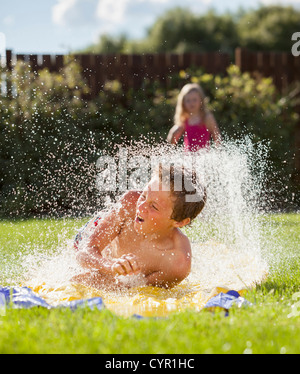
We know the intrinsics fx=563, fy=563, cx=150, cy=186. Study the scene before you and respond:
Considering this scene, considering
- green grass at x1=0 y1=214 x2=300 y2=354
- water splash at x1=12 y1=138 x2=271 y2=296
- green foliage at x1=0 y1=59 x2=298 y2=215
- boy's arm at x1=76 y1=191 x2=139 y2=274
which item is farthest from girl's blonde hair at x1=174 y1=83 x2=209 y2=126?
green grass at x1=0 y1=214 x2=300 y2=354

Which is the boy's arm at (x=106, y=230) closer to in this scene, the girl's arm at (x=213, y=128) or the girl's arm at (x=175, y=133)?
the girl's arm at (x=213, y=128)

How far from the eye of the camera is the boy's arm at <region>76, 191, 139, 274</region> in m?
3.22

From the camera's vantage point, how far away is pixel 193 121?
7082mm

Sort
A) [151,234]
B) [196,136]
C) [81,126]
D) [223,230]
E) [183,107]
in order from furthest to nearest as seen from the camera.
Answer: [81,126], [183,107], [196,136], [223,230], [151,234]

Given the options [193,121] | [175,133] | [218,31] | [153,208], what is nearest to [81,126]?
[175,133]

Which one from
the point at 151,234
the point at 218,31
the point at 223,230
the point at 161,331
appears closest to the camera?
the point at 161,331

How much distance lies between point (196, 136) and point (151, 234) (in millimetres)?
3850

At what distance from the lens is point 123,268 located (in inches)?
110

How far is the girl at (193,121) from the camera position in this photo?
6.97m

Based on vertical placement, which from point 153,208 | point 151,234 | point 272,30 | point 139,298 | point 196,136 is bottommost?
point 139,298

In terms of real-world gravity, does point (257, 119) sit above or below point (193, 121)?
above

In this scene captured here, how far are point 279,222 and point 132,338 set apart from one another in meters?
4.41

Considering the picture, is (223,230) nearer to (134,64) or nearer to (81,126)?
(81,126)
